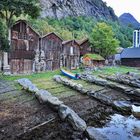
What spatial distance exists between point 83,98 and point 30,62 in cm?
2103

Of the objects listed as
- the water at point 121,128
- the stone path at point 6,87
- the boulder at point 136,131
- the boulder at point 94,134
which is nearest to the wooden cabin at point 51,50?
the stone path at point 6,87

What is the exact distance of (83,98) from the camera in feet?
77.6

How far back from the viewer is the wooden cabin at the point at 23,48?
128 feet

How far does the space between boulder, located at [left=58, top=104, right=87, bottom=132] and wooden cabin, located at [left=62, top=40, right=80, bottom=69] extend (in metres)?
33.1

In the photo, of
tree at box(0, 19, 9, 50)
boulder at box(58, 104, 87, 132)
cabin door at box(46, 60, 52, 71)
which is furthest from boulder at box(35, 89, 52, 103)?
cabin door at box(46, 60, 52, 71)

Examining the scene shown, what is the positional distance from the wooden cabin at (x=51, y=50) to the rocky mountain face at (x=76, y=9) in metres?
35.8

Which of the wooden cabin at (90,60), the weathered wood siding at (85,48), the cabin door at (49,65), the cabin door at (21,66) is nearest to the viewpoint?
the cabin door at (21,66)

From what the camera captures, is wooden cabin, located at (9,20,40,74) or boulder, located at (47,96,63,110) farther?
wooden cabin, located at (9,20,40,74)

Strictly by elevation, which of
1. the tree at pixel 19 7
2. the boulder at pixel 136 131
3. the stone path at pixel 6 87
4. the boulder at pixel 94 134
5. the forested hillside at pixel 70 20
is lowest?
the boulder at pixel 136 131

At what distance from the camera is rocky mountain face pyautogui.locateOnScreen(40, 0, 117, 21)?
102794 millimetres

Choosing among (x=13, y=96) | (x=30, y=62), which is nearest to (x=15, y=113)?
(x=13, y=96)

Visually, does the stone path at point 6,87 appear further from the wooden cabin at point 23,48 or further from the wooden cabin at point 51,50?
the wooden cabin at point 51,50

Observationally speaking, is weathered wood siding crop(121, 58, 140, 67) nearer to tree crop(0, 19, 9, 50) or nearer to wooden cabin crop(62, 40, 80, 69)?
wooden cabin crop(62, 40, 80, 69)

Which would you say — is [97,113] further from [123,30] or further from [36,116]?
[123,30]
